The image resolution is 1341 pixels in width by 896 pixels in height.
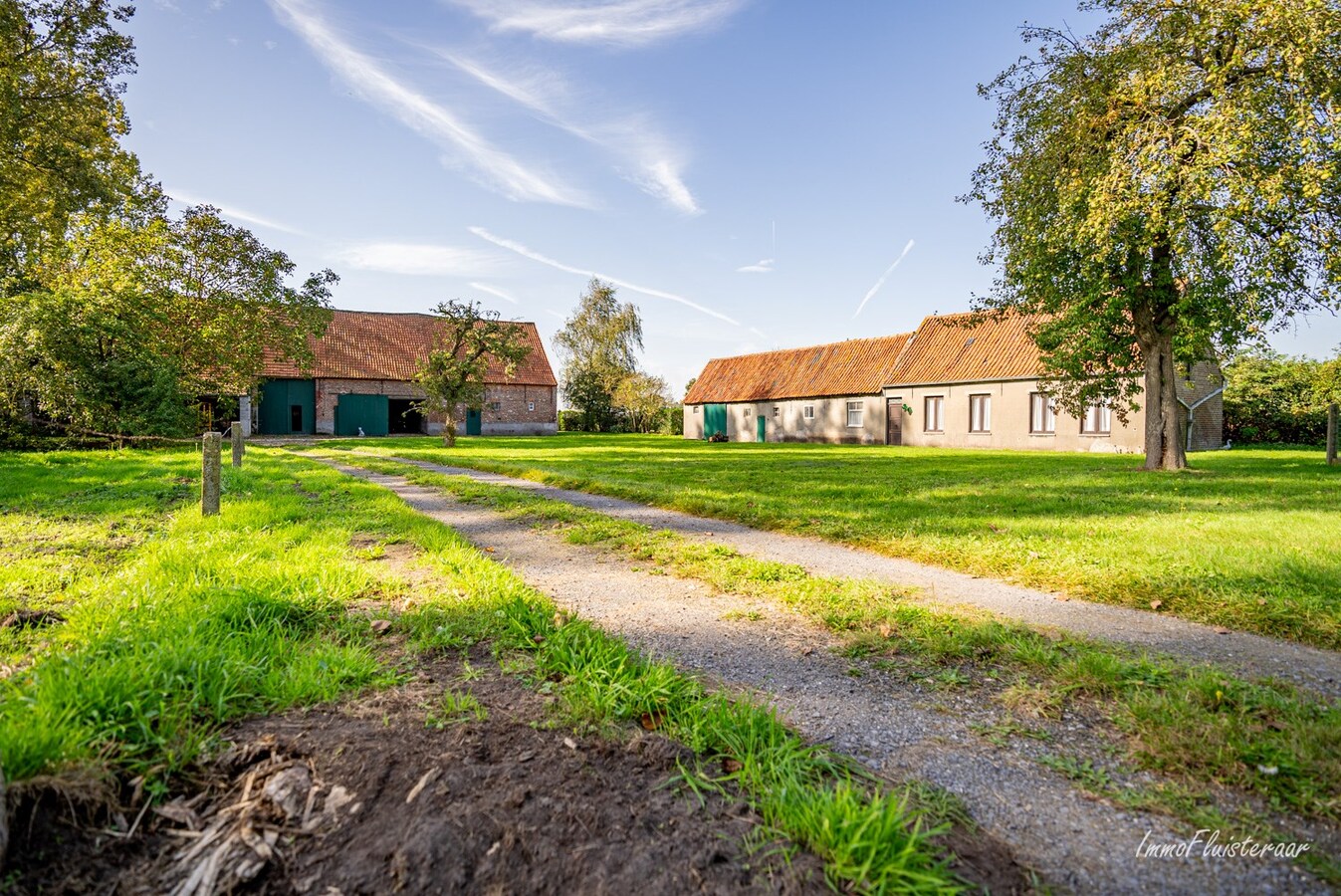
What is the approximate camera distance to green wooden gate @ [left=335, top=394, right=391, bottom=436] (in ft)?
128

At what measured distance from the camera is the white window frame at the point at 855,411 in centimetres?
3359

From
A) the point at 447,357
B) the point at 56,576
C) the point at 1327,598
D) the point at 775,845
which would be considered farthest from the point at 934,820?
the point at 447,357

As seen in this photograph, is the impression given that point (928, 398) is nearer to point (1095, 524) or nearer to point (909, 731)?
point (1095, 524)

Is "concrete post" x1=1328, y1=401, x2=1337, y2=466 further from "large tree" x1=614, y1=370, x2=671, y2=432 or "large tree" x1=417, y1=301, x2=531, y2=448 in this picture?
"large tree" x1=614, y1=370, x2=671, y2=432

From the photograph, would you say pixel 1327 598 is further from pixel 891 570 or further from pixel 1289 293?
pixel 1289 293

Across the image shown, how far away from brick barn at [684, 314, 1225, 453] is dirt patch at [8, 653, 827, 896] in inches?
697

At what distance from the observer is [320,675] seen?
8.64 ft

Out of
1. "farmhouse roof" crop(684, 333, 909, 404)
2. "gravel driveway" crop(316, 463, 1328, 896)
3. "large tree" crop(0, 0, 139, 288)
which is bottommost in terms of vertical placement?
"gravel driveway" crop(316, 463, 1328, 896)

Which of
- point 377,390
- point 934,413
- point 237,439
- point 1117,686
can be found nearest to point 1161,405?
point 1117,686

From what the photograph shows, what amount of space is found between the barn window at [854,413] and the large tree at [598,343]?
20572mm

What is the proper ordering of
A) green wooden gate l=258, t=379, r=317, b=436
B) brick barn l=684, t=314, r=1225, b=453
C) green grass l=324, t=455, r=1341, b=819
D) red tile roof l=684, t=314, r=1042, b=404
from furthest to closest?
green wooden gate l=258, t=379, r=317, b=436 < red tile roof l=684, t=314, r=1042, b=404 < brick barn l=684, t=314, r=1225, b=453 < green grass l=324, t=455, r=1341, b=819

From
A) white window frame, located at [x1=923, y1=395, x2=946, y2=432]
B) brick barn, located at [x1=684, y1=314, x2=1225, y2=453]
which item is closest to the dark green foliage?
brick barn, located at [x1=684, y1=314, x2=1225, y2=453]

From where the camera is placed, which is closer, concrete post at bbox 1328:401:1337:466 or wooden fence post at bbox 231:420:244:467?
wooden fence post at bbox 231:420:244:467

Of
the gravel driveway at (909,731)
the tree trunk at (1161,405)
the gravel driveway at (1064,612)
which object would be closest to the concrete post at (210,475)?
the gravel driveway at (909,731)
